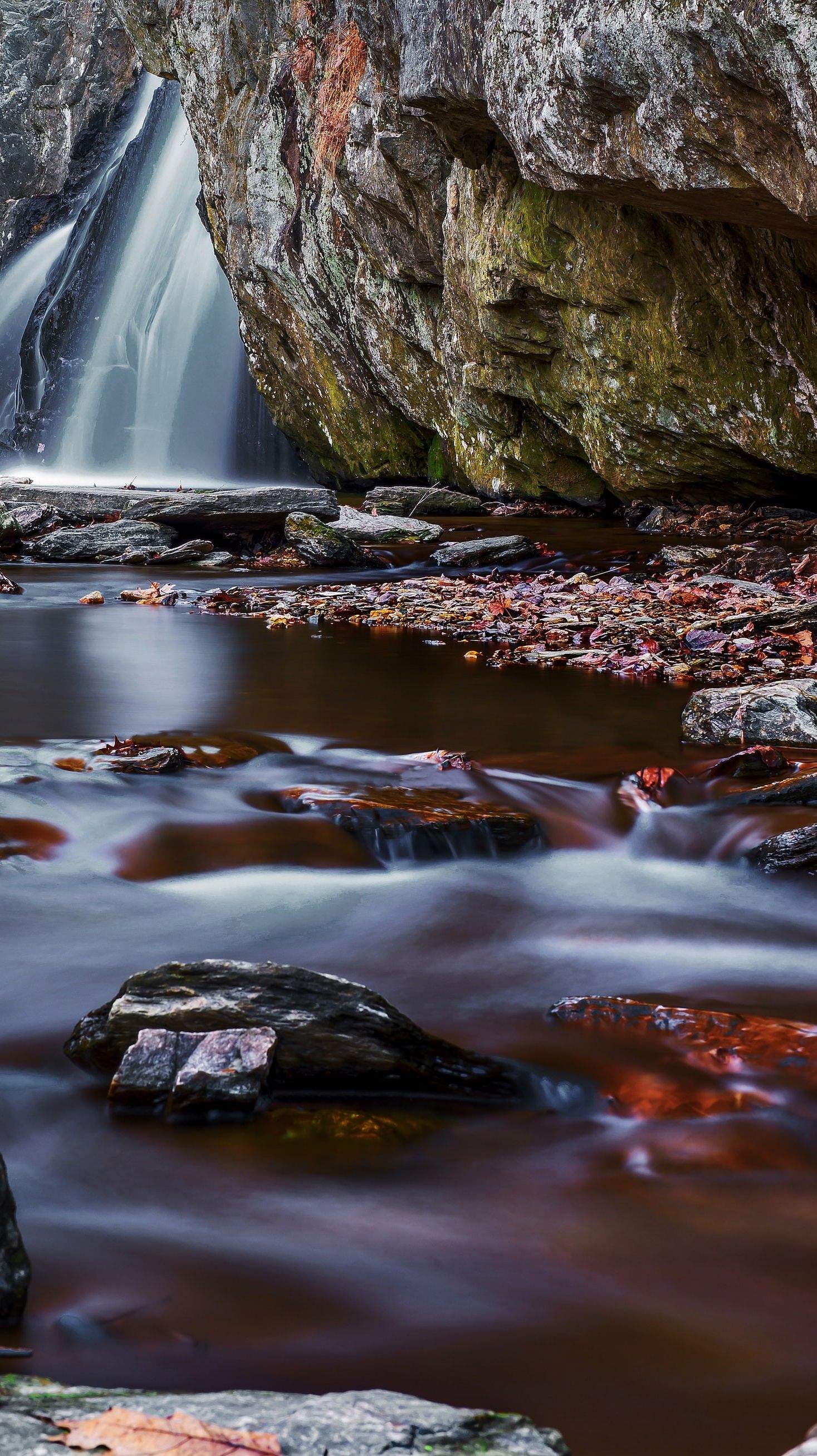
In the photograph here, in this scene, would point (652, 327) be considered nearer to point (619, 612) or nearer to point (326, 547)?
point (326, 547)

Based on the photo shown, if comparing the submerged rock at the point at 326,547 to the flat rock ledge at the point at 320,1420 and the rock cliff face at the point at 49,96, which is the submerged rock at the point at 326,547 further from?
the rock cliff face at the point at 49,96

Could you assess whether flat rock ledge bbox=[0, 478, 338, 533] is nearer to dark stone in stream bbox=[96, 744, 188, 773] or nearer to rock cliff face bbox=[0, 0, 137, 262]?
dark stone in stream bbox=[96, 744, 188, 773]

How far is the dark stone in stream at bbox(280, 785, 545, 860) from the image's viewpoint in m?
3.62

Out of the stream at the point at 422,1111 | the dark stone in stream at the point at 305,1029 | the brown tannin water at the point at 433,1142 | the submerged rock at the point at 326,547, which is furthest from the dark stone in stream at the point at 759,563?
the dark stone in stream at the point at 305,1029

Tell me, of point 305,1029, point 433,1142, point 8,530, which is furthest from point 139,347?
point 433,1142

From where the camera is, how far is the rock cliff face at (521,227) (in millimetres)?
6797

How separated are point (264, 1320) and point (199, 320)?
23.8 meters

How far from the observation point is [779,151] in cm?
638

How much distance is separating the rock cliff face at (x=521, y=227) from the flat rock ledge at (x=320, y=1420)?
21.0 feet

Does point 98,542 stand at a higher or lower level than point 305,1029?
higher

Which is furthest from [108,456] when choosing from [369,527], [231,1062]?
[231,1062]

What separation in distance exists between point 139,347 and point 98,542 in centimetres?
1284

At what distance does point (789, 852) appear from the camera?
3.46 m

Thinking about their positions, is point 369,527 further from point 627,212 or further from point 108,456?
point 108,456
